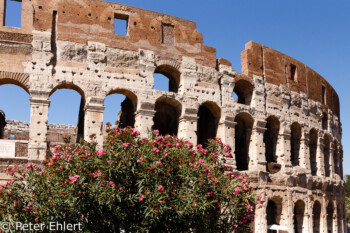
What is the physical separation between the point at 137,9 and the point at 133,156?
8190 mm

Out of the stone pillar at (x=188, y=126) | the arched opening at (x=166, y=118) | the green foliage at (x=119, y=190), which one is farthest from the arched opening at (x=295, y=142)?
the green foliage at (x=119, y=190)

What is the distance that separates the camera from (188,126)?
626 inches

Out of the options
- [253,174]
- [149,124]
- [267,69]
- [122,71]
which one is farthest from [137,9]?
[253,174]

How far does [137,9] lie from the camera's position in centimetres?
1598

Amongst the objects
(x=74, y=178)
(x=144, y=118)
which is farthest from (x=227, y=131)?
(x=74, y=178)

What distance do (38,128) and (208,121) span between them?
680 cm

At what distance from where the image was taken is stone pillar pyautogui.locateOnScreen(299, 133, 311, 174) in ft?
66.0

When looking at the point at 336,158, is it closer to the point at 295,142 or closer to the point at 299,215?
the point at 295,142

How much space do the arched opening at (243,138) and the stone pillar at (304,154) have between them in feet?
10.5

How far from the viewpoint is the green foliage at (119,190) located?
28.7ft

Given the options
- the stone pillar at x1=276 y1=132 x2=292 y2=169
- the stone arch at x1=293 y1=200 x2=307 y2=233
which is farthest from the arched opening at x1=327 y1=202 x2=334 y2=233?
the stone pillar at x1=276 y1=132 x2=292 y2=169

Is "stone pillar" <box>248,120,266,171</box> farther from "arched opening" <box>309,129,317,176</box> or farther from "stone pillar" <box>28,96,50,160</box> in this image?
"stone pillar" <box>28,96,50,160</box>

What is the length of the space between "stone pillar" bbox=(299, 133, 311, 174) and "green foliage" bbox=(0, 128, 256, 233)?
11.3 meters

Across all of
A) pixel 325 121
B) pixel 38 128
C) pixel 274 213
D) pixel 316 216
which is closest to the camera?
pixel 38 128
